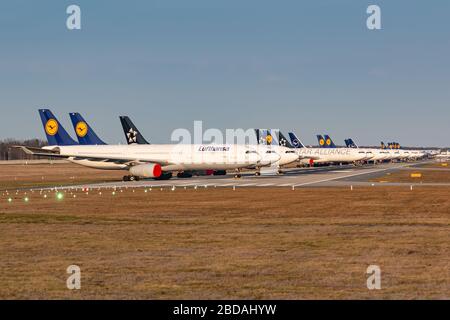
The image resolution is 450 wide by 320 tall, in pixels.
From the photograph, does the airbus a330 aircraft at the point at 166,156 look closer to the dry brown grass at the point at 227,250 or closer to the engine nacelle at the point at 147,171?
the engine nacelle at the point at 147,171

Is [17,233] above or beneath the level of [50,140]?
beneath

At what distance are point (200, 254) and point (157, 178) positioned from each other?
59.2 meters

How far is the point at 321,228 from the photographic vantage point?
88.9 ft

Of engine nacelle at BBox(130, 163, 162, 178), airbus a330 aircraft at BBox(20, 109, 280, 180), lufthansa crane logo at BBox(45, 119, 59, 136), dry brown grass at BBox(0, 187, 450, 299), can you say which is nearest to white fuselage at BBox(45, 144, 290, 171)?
airbus a330 aircraft at BBox(20, 109, 280, 180)

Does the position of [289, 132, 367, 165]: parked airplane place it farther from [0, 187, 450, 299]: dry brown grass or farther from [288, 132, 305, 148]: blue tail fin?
[0, 187, 450, 299]: dry brown grass

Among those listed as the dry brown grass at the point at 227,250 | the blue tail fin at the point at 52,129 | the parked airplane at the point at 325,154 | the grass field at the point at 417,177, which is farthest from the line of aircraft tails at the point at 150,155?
the parked airplane at the point at 325,154

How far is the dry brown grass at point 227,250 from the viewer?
14539mm

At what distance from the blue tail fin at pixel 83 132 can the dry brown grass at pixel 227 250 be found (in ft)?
150

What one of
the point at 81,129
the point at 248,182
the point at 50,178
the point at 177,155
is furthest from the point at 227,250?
the point at 50,178

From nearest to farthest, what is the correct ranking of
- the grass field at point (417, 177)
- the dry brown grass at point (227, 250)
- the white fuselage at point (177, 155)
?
1. the dry brown grass at point (227, 250)
2. the grass field at point (417, 177)
3. the white fuselage at point (177, 155)
